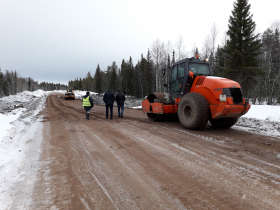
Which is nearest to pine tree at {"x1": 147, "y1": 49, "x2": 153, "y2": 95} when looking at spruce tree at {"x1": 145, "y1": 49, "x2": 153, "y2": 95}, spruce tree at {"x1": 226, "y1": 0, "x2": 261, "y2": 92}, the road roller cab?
spruce tree at {"x1": 145, "y1": 49, "x2": 153, "y2": 95}

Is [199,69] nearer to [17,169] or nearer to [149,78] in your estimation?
→ [17,169]

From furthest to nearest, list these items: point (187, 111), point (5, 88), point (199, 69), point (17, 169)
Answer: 1. point (5, 88)
2. point (199, 69)
3. point (187, 111)
4. point (17, 169)

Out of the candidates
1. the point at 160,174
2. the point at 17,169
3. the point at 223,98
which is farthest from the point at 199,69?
the point at 17,169

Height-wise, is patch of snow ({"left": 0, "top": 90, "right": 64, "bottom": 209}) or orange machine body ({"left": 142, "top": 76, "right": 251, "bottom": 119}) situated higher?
orange machine body ({"left": 142, "top": 76, "right": 251, "bottom": 119})

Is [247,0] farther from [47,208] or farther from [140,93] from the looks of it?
[140,93]

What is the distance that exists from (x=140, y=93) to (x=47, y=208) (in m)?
46.4

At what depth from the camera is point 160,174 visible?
308cm

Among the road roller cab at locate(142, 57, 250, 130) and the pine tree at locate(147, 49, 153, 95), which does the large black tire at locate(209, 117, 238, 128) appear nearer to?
the road roller cab at locate(142, 57, 250, 130)

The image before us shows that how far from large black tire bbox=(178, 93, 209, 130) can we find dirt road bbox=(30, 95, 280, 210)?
3.16 ft

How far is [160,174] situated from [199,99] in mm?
3740

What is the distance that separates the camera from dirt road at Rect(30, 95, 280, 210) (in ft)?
7.57

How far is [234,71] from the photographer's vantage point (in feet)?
68.0

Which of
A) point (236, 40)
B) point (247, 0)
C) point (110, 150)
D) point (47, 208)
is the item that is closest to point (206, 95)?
point (110, 150)

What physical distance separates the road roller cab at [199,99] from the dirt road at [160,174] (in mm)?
1031
